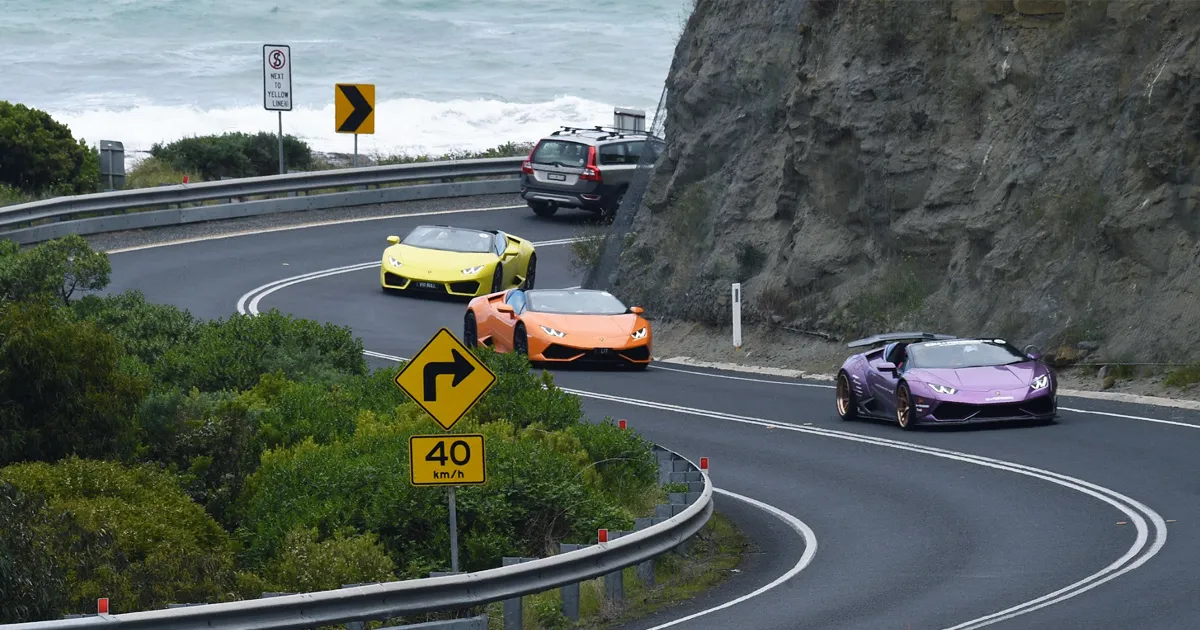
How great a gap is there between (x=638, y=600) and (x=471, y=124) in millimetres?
79044

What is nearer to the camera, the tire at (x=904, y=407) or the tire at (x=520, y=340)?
the tire at (x=904, y=407)

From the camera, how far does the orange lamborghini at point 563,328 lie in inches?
1090

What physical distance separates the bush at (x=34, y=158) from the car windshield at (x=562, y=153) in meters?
10.3

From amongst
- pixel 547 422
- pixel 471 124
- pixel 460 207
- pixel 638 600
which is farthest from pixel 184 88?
pixel 638 600

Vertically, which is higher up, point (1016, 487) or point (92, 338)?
point (92, 338)

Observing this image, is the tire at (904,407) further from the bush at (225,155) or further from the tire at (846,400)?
the bush at (225,155)

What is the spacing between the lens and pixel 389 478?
15.4 meters

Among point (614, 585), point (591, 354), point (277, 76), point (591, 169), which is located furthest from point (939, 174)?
point (614, 585)

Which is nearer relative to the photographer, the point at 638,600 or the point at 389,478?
the point at 638,600

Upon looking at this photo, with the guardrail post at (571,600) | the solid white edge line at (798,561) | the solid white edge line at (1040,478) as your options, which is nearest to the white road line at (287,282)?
the solid white edge line at (1040,478)

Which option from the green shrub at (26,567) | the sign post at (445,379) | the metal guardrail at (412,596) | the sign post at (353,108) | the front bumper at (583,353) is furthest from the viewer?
the sign post at (353,108)

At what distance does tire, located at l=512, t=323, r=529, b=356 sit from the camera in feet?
90.8

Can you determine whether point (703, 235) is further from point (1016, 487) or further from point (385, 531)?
point (385, 531)

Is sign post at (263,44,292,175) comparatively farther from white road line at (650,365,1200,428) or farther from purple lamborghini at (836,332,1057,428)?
purple lamborghini at (836,332,1057,428)
